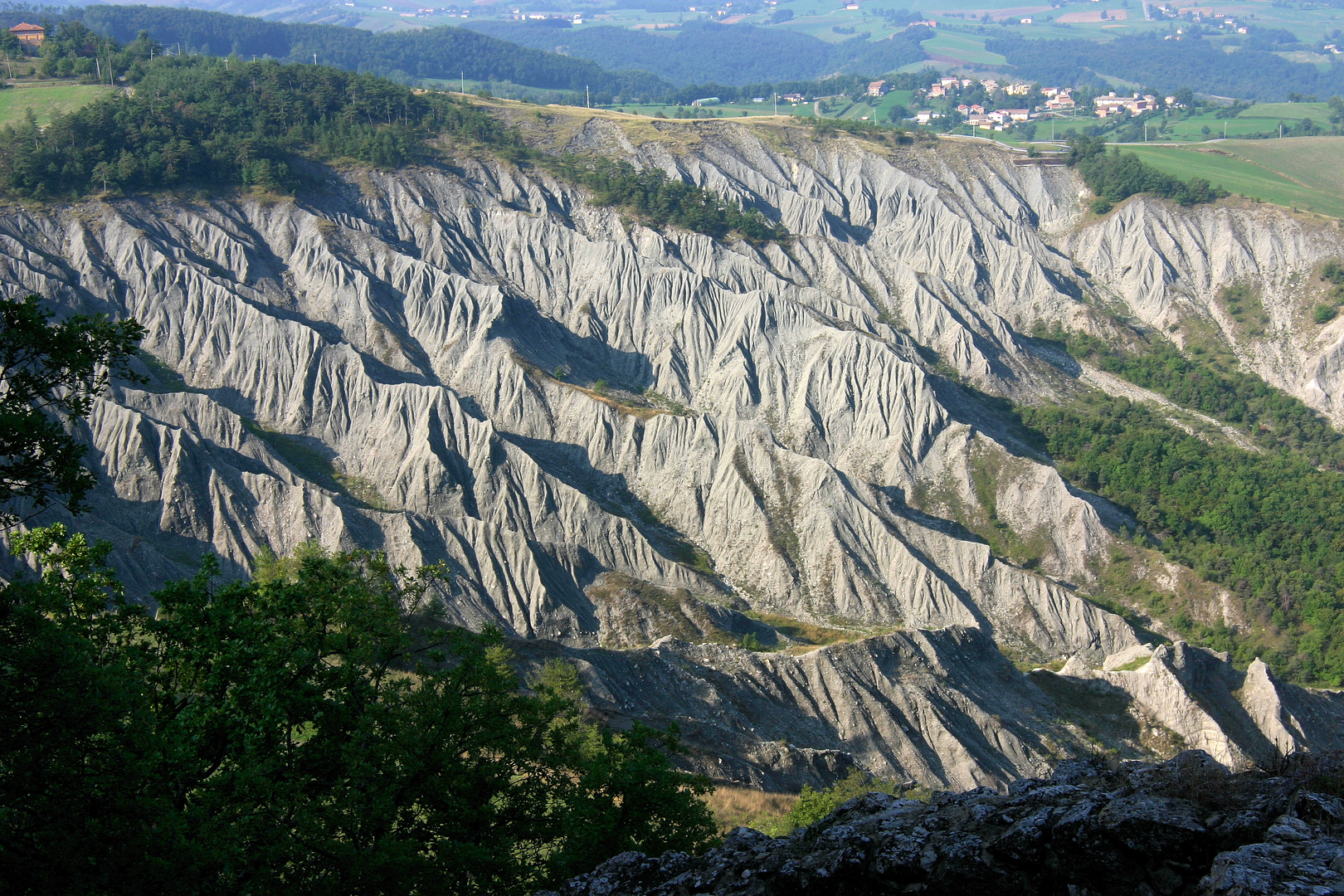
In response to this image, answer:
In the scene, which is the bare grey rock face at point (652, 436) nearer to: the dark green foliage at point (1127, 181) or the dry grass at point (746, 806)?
the dry grass at point (746, 806)

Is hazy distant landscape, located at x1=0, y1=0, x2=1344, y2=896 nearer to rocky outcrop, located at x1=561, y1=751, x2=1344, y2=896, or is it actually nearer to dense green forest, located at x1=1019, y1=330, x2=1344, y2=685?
rocky outcrop, located at x1=561, y1=751, x2=1344, y2=896

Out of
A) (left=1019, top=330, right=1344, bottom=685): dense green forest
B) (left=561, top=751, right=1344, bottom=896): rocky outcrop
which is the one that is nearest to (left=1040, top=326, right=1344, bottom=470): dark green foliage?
(left=1019, top=330, right=1344, bottom=685): dense green forest

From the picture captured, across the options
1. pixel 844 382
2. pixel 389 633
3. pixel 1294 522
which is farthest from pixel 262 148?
pixel 1294 522

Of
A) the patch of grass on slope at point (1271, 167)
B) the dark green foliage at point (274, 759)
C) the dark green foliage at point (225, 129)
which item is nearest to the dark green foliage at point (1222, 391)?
the patch of grass on slope at point (1271, 167)

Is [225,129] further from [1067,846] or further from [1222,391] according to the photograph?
[1067,846]

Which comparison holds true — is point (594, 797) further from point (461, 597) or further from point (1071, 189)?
point (1071, 189)
